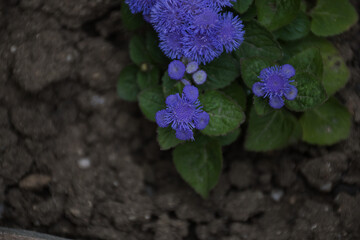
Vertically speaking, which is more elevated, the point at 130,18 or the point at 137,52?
the point at 130,18

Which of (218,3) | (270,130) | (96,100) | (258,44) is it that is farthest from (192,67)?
(96,100)

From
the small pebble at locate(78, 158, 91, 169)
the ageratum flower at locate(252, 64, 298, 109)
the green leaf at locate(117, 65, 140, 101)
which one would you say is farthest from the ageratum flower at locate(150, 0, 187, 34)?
the small pebble at locate(78, 158, 91, 169)

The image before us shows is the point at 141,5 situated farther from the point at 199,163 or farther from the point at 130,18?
the point at 199,163

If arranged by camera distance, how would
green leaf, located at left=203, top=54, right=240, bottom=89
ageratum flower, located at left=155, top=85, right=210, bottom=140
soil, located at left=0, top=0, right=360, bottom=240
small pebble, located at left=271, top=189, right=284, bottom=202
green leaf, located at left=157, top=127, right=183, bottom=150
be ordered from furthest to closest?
small pebble, located at left=271, top=189, right=284, bottom=202, soil, located at left=0, top=0, right=360, bottom=240, green leaf, located at left=203, top=54, right=240, bottom=89, green leaf, located at left=157, top=127, right=183, bottom=150, ageratum flower, located at left=155, top=85, right=210, bottom=140

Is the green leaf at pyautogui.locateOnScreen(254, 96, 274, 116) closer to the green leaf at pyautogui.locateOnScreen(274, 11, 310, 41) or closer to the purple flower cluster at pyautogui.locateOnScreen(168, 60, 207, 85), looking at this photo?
the purple flower cluster at pyautogui.locateOnScreen(168, 60, 207, 85)

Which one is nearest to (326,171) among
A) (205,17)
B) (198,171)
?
(198,171)

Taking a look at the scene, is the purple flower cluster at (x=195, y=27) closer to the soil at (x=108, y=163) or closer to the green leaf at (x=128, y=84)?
the green leaf at (x=128, y=84)
